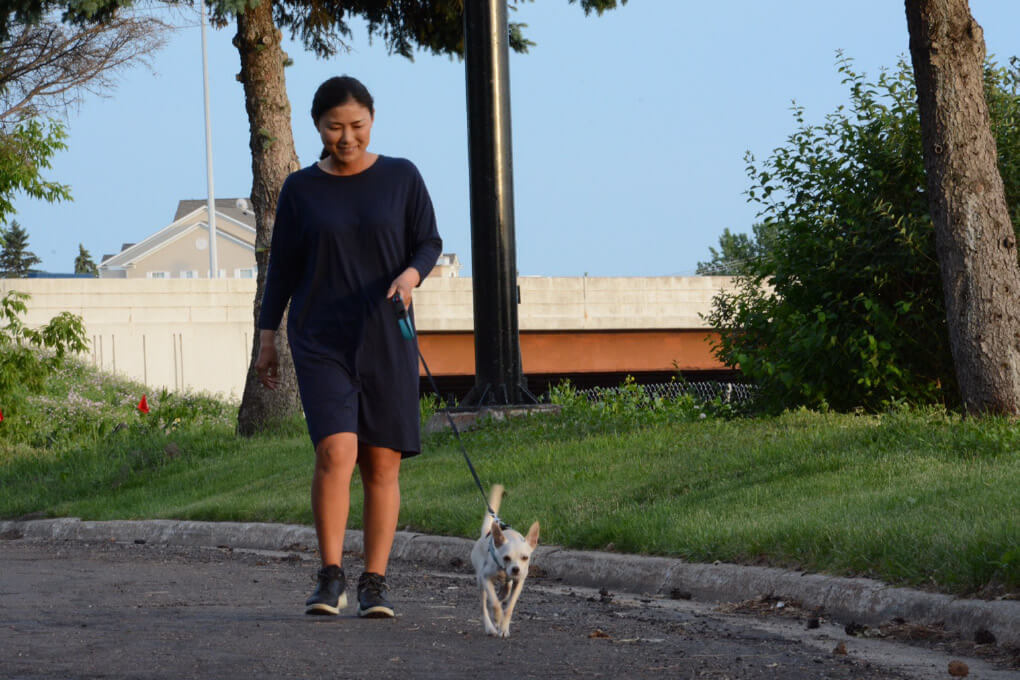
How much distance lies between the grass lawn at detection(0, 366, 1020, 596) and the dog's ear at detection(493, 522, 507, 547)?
1.81m

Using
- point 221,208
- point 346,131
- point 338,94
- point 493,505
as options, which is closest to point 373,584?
point 493,505

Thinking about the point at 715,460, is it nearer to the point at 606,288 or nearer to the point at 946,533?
the point at 946,533

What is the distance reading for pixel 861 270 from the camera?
13.1 metres

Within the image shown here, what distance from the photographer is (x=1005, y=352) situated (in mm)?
10555

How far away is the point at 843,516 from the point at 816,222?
287 inches

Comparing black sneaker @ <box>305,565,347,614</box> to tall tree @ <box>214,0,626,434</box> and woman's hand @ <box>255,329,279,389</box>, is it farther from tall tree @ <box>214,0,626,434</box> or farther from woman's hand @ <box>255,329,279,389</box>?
tall tree @ <box>214,0,626,434</box>

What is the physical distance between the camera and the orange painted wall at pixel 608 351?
35938mm

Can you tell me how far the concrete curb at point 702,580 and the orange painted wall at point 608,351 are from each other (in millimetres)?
25096

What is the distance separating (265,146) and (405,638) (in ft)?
43.2

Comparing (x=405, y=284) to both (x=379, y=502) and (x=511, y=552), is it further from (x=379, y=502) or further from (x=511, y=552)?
(x=511, y=552)

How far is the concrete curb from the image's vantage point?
208 inches

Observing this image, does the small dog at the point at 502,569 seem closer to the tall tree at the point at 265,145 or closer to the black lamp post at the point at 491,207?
the black lamp post at the point at 491,207

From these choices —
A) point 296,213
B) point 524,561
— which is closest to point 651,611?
Result: point 524,561

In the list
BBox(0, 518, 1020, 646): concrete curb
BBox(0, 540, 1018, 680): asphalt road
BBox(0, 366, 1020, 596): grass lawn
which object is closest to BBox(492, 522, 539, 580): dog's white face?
BBox(0, 540, 1018, 680): asphalt road
